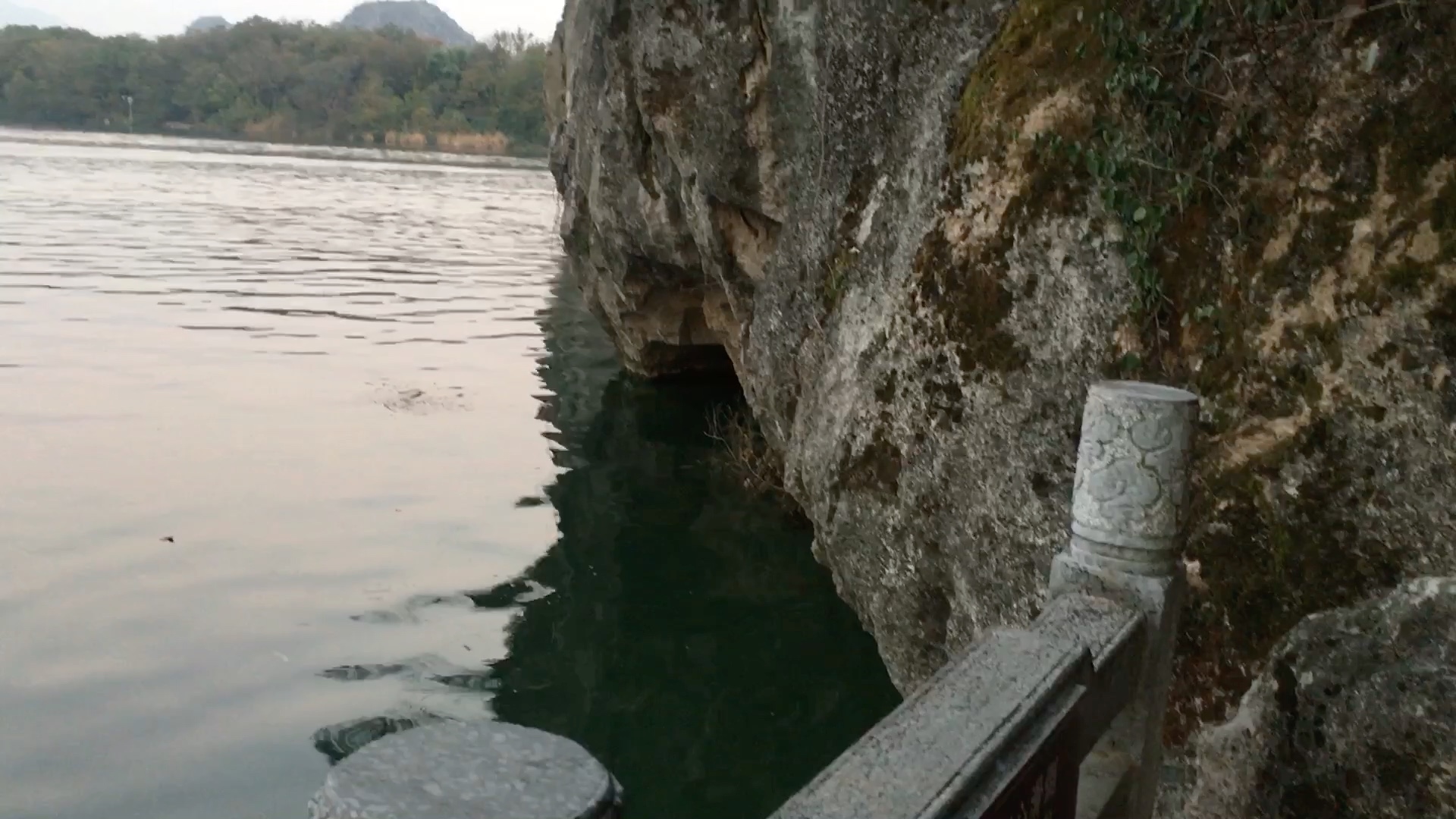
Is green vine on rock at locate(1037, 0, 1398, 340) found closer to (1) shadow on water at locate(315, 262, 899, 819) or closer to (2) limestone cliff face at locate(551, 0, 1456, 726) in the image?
(2) limestone cliff face at locate(551, 0, 1456, 726)

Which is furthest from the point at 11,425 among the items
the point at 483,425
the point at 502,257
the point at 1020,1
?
the point at 502,257

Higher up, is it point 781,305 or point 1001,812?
point 781,305

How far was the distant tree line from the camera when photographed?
7562 cm

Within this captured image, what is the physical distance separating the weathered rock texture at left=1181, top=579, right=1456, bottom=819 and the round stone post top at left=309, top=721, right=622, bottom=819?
2.21 metres

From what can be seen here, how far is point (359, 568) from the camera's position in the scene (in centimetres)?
859

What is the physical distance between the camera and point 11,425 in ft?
36.9

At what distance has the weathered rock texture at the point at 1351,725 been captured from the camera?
2795mm

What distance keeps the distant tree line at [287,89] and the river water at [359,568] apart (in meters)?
60.5

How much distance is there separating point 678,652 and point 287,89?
8381cm

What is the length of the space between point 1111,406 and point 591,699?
481cm

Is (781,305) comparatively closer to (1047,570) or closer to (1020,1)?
(1020,1)

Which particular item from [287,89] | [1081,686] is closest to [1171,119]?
[1081,686]

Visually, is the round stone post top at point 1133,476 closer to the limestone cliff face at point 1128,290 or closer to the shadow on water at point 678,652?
the limestone cliff face at point 1128,290

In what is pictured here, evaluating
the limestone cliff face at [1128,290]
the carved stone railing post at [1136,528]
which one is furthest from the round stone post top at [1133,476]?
the limestone cliff face at [1128,290]
